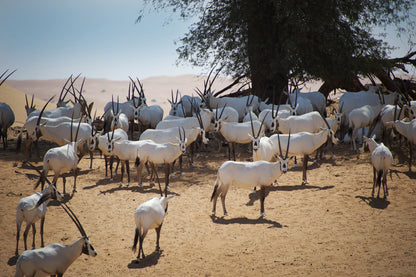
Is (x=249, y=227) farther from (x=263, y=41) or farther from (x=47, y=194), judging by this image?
(x=263, y=41)

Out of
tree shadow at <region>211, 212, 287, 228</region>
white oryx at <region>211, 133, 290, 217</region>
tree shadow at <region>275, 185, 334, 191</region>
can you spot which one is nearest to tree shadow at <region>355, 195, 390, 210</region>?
tree shadow at <region>275, 185, 334, 191</region>

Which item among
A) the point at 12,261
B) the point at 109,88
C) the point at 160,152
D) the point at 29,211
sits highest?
the point at 109,88

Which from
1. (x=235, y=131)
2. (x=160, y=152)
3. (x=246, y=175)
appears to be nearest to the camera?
(x=246, y=175)

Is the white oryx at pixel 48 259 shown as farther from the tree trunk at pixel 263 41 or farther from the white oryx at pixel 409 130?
the tree trunk at pixel 263 41

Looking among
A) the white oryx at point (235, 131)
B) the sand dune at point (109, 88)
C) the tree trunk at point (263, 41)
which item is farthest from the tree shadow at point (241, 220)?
the sand dune at point (109, 88)

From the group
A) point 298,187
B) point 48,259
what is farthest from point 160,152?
point 48,259

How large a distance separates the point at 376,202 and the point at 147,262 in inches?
218

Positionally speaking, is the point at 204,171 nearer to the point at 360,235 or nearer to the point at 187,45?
the point at 360,235

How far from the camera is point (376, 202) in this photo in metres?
9.06

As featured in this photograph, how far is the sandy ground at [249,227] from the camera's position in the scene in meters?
6.37

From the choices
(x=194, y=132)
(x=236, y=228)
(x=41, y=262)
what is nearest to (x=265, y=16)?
(x=194, y=132)

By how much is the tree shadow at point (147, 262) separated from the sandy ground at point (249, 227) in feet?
0.06

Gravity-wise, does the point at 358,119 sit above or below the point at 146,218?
above

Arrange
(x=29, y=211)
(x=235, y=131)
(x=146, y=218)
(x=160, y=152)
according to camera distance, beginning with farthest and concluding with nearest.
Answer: (x=235, y=131) < (x=160, y=152) < (x=29, y=211) < (x=146, y=218)
